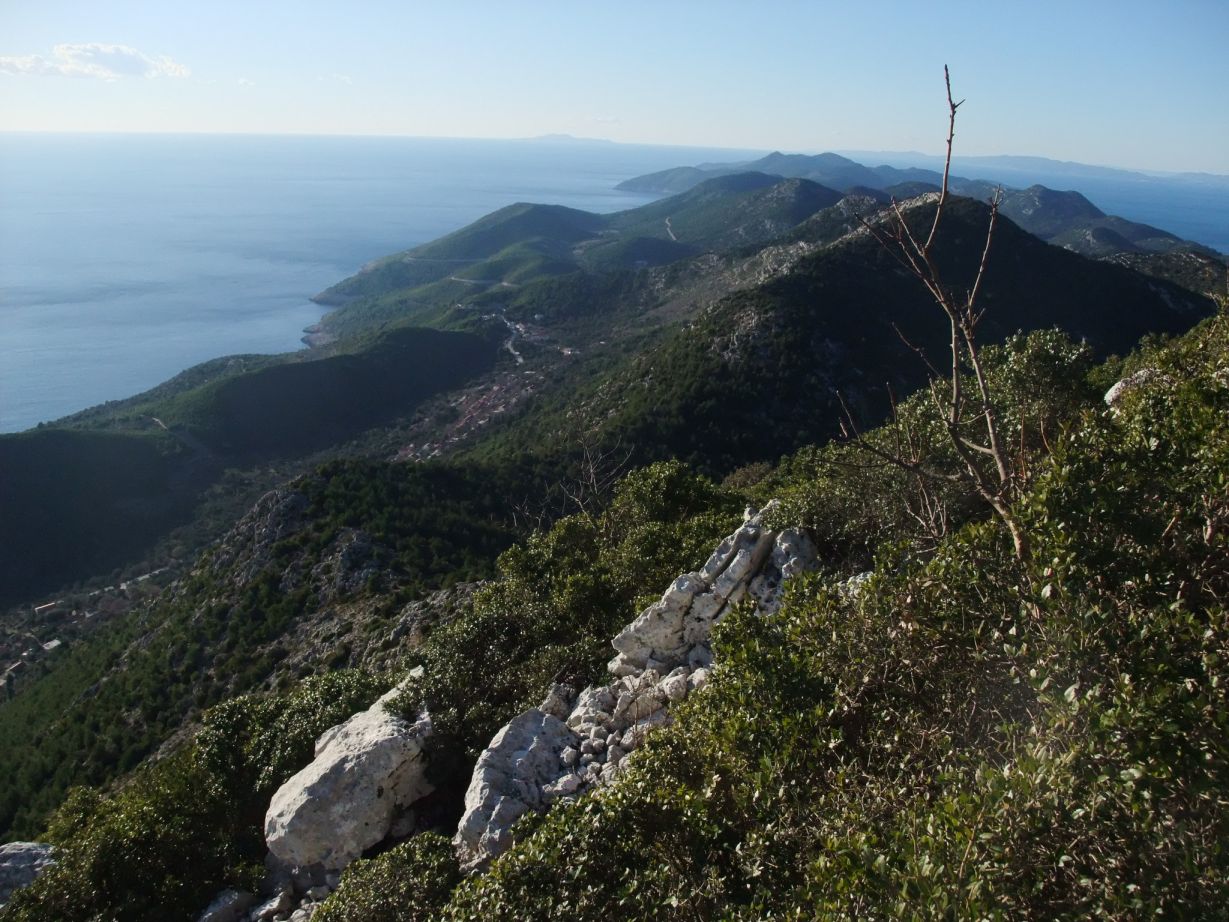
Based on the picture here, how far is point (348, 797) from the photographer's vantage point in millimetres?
9727

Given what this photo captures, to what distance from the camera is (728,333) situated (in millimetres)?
51219

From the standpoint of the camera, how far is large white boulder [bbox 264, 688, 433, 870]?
31.5 feet

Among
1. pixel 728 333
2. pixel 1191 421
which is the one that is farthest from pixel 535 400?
pixel 1191 421

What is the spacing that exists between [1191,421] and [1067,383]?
370 inches

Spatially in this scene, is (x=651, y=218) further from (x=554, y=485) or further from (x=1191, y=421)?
(x=1191, y=421)

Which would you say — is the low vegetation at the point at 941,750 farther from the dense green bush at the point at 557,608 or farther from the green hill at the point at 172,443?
the green hill at the point at 172,443

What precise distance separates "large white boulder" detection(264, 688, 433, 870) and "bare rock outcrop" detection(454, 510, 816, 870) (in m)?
1.70

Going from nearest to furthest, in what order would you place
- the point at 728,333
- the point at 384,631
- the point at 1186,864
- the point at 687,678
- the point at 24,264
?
the point at 1186,864 < the point at 687,678 < the point at 384,631 < the point at 728,333 < the point at 24,264

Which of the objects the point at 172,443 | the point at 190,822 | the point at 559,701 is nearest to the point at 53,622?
the point at 172,443

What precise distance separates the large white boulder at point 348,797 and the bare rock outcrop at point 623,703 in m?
1.70

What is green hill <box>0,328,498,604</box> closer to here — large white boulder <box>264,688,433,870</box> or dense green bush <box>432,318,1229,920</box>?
large white boulder <box>264,688,433,870</box>

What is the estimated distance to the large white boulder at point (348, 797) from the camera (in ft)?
31.5

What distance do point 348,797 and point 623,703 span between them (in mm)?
4108

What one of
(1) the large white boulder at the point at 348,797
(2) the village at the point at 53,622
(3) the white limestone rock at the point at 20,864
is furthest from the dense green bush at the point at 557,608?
(2) the village at the point at 53,622
